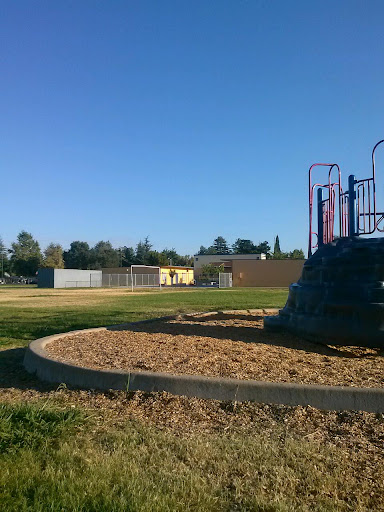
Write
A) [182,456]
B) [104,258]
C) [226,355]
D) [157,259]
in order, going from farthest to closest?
[104,258], [157,259], [226,355], [182,456]

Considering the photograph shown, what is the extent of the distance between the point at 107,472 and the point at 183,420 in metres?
1.26

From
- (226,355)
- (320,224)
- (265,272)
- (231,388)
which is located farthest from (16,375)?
(265,272)

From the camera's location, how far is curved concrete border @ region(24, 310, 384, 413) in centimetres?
462

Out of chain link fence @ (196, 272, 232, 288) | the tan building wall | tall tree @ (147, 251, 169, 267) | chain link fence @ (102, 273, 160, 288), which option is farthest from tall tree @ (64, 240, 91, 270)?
the tan building wall

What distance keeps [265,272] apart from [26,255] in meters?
66.0

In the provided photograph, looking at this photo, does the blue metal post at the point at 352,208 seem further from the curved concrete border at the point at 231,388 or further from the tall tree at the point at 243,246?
the tall tree at the point at 243,246

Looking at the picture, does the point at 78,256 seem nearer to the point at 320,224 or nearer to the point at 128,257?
the point at 128,257

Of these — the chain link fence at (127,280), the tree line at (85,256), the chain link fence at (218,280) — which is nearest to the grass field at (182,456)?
the chain link fence at (218,280)

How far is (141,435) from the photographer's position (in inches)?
166

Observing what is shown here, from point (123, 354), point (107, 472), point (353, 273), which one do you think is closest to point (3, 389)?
point (123, 354)

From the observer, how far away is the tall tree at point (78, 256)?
11181 cm

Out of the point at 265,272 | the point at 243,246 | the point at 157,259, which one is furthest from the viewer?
the point at 243,246

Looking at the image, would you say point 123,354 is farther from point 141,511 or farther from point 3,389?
point 141,511

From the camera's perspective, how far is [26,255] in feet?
372
